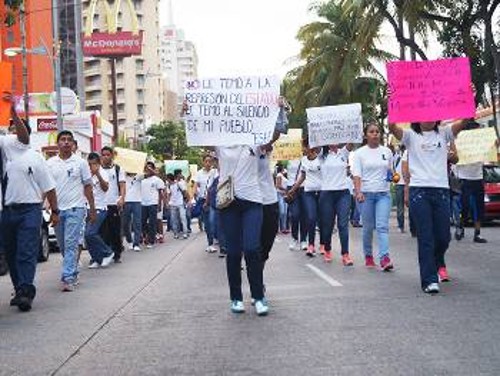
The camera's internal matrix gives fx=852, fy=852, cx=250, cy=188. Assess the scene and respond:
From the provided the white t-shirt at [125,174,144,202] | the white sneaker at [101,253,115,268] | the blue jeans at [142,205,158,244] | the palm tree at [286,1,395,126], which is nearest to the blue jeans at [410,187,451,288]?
the white sneaker at [101,253,115,268]

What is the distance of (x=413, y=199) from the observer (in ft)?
29.4

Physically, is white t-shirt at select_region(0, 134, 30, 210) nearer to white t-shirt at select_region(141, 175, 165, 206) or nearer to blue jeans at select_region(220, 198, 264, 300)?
blue jeans at select_region(220, 198, 264, 300)

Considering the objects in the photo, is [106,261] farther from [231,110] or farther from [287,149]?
[287,149]

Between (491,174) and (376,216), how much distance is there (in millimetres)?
10881

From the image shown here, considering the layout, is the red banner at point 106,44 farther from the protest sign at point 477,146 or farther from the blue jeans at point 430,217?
the blue jeans at point 430,217

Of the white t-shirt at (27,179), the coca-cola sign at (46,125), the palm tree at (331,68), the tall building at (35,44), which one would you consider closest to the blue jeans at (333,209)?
the white t-shirt at (27,179)

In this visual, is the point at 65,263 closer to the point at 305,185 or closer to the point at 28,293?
the point at 28,293

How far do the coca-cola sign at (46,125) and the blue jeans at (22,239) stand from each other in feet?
102

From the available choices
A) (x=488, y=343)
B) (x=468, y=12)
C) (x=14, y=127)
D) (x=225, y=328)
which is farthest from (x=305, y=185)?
(x=468, y=12)

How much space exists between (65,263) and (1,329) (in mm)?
2828

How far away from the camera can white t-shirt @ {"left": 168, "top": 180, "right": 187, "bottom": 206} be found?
22.1 meters

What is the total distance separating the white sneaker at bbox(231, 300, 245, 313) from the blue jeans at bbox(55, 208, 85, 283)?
10.4ft

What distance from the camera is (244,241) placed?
766cm

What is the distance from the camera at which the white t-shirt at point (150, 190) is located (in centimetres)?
1900
